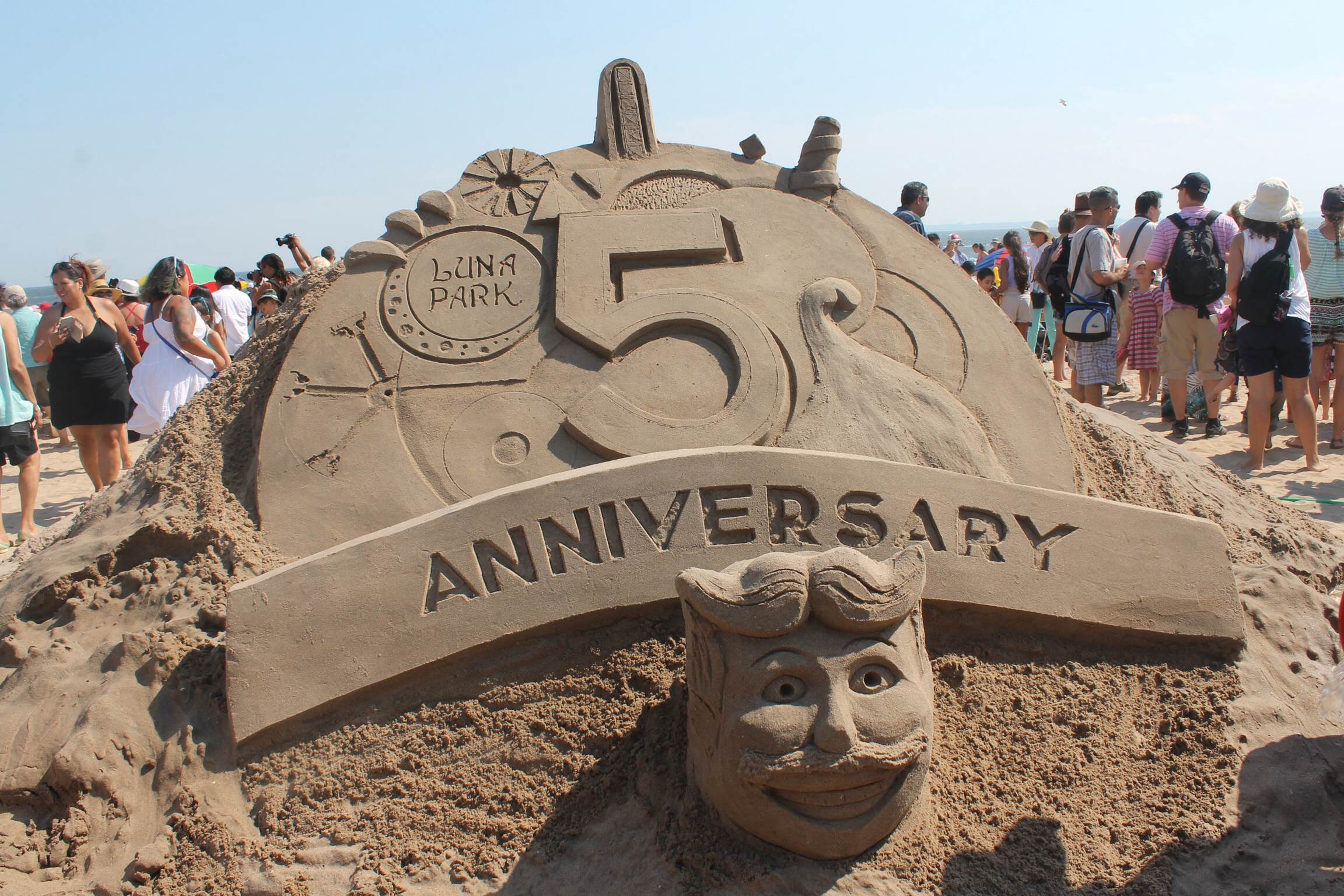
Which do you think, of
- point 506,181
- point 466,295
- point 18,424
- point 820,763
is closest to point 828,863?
point 820,763

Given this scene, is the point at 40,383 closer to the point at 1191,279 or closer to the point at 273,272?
the point at 273,272

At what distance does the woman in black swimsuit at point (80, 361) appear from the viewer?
529cm

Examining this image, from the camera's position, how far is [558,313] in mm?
3607

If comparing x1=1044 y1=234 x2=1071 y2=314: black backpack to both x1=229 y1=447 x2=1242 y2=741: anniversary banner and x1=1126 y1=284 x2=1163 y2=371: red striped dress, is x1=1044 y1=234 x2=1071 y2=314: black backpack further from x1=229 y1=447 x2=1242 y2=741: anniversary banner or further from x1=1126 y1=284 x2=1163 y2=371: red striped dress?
x1=229 y1=447 x2=1242 y2=741: anniversary banner

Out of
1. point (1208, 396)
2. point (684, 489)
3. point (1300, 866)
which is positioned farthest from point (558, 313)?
point (1208, 396)

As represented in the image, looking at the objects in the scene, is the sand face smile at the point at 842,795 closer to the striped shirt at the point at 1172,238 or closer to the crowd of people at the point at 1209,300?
the crowd of people at the point at 1209,300

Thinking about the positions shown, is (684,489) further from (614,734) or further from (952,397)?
(952,397)

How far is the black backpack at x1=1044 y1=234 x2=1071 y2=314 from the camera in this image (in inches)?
247

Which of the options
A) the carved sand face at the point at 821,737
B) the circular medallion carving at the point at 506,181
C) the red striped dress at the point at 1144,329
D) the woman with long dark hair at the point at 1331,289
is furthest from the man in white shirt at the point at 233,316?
the woman with long dark hair at the point at 1331,289

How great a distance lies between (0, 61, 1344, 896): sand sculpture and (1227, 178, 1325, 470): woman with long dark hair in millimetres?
1646

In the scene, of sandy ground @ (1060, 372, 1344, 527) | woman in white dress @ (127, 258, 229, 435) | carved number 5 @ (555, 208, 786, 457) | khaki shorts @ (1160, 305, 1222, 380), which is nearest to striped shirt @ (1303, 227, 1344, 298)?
khaki shorts @ (1160, 305, 1222, 380)

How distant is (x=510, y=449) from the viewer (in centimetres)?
344

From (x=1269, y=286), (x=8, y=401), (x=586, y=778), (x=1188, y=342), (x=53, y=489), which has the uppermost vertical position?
(x=1269, y=286)

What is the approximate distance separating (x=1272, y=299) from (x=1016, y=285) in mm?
3346
